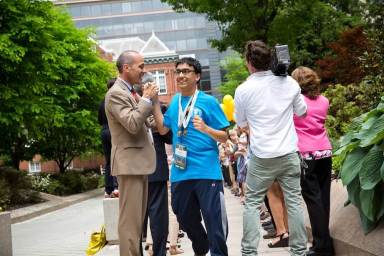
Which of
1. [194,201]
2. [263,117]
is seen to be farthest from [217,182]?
[263,117]

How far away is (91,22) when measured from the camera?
99188 mm

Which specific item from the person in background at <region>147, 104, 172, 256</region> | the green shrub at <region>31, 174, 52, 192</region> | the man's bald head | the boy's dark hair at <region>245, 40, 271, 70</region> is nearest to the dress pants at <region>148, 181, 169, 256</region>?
the person in background at <region>147, 104, 172, 256</region>

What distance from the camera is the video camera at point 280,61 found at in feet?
15.9

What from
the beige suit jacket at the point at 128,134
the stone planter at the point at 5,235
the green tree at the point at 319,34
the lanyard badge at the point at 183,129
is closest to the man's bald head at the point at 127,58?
the beige suit jacket at the point at 128,134

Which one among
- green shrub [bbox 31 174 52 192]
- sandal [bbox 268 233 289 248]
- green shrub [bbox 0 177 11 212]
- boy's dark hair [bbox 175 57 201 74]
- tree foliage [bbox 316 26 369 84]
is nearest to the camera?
boy's dark hair [bbox 175 57 201 74]

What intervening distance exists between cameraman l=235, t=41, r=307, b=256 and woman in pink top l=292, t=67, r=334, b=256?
471 millimetres

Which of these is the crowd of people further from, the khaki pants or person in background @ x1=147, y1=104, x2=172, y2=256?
person in background @ x1=147, y1=104, x2=172, y2=256

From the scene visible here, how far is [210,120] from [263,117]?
468 mm

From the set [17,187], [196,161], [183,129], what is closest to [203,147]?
[196,161]

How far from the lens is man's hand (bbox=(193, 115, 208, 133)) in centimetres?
476

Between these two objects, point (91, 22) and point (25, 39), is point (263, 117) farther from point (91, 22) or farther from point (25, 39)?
A: point (91, 22)

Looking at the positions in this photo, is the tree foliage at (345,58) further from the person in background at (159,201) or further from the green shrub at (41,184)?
the green shrub at (41,184)

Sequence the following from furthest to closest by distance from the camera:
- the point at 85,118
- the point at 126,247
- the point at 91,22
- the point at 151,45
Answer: the point at 91,22, the point at 151,45, the point at 85,118, the point at 126,247

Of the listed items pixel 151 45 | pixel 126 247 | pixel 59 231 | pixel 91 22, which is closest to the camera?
pixel 126 247
